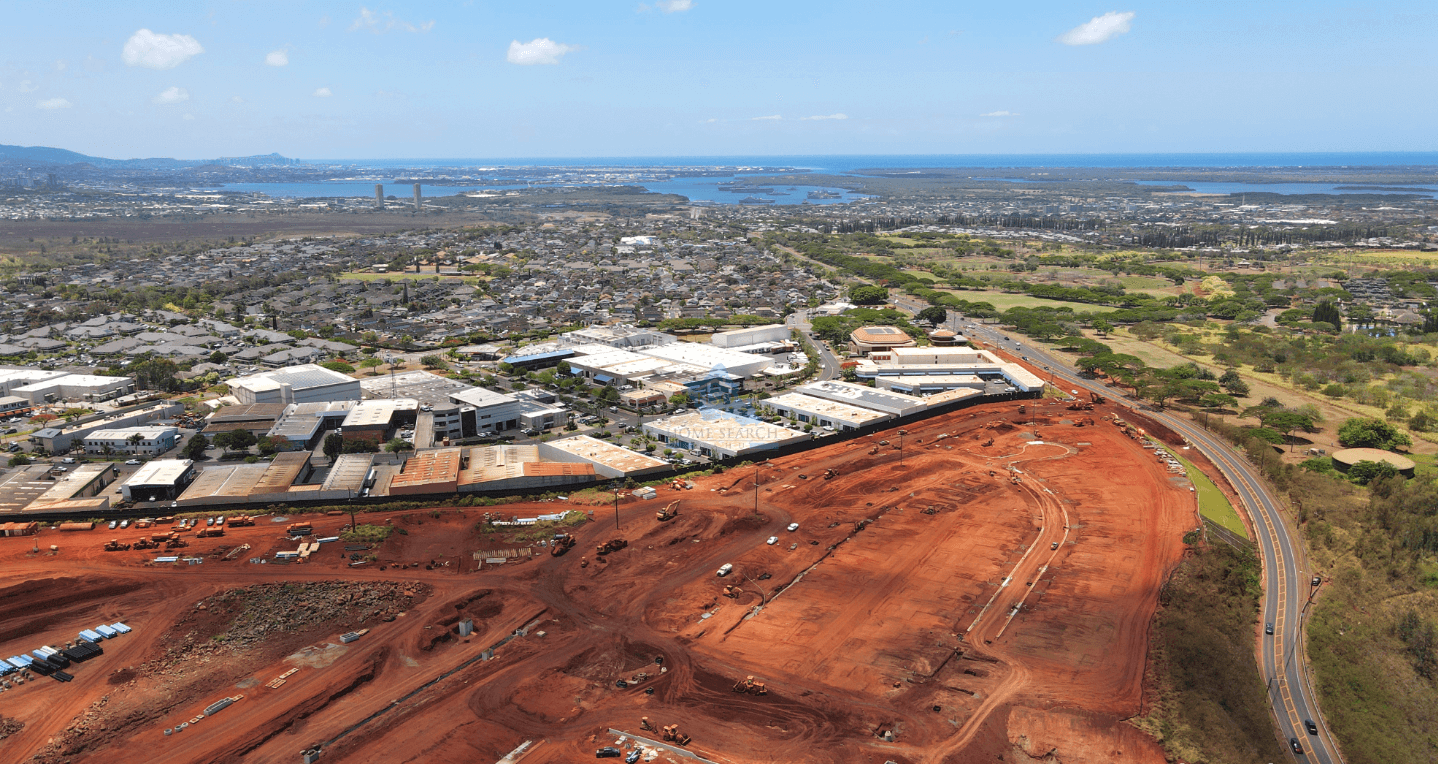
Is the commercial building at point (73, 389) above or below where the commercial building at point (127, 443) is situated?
above

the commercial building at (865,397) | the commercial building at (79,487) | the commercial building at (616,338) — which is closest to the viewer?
the commercial building at (79,487)

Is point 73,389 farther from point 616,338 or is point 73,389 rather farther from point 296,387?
point 616,338

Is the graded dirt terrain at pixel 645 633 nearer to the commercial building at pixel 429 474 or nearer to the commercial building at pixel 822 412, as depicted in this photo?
the commercial building at pixel 429 474

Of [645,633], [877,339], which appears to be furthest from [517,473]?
[877,339]

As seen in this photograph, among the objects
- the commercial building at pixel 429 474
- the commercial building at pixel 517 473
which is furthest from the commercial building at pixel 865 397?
the commercial building at pixel 429 474

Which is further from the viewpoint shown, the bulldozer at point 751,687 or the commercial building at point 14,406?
the commercial building at point 14,406

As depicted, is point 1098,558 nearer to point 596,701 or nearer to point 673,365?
point 596,701

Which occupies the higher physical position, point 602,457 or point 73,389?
point 73,389
